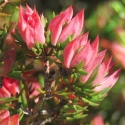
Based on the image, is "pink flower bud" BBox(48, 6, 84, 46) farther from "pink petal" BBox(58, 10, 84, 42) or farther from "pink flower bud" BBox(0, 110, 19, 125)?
"pink flower bud" BBox(0, 110, 19, 125)

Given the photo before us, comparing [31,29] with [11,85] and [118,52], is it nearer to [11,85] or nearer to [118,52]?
[11,85]

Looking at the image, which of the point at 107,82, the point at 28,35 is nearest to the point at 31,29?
the point at 28,35

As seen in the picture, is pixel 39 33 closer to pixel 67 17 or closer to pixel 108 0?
pixel 67 17

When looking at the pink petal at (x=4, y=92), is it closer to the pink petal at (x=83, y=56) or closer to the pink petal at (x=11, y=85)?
the pink petal at (x=11, y=85)

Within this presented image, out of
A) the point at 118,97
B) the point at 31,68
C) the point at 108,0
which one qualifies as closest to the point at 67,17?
the point at 31,68

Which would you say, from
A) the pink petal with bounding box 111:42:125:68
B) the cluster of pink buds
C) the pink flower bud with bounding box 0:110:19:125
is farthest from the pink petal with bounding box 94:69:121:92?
the pink petal with bounding box 111:42:125:68

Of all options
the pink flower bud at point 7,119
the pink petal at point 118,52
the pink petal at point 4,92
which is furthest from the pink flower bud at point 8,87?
the pink petal at point 118,52
